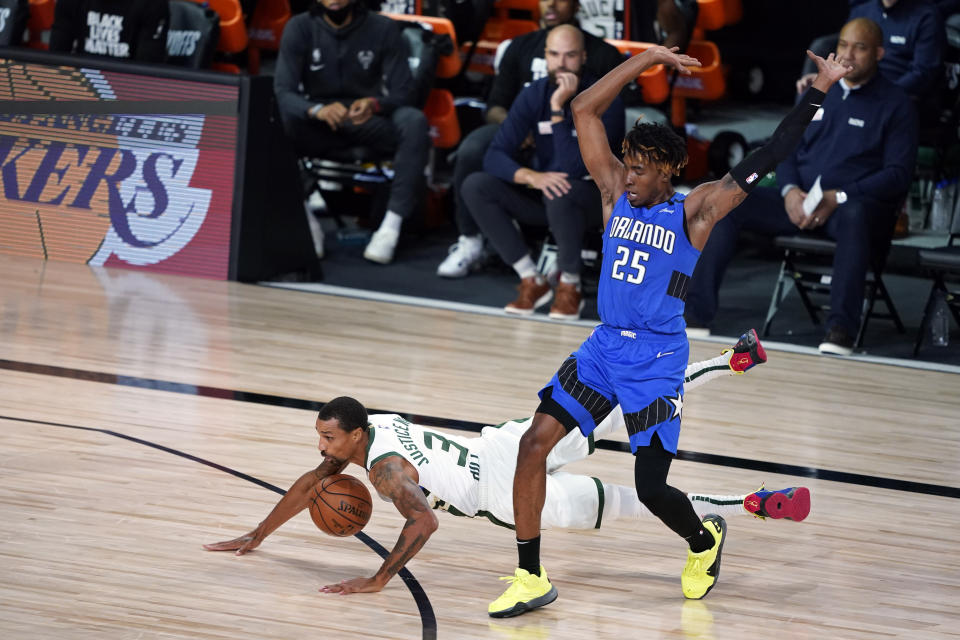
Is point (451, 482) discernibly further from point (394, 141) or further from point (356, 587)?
point (394, 141)

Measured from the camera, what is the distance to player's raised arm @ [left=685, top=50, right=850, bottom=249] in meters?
3.77

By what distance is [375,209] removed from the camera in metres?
9.35

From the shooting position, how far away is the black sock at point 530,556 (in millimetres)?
3662

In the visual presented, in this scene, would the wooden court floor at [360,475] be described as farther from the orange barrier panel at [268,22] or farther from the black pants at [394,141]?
the orange barrier panel at [268,22]

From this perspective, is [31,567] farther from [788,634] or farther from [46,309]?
[46,309]

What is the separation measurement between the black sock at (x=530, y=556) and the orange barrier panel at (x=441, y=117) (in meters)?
6.41

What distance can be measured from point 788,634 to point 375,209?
6.21 metres

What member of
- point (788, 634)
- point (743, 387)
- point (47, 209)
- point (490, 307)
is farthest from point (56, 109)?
point (788, 634)

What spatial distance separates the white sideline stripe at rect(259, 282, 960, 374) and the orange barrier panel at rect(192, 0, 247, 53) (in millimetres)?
3026

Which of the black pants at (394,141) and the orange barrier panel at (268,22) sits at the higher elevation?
the orange barrier panel at (268,22)

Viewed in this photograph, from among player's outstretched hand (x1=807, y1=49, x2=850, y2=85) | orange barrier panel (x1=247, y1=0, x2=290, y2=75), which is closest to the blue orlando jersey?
player's outstretched hand (x1=807, y1=49, x2=850, y2=85)

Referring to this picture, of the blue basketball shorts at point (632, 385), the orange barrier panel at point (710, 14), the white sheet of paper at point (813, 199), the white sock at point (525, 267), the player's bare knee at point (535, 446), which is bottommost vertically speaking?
the white sock at point (525, 267)

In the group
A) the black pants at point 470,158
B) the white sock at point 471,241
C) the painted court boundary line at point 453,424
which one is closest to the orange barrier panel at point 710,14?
the black pants at point 470,158

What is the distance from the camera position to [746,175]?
3.77 meters
